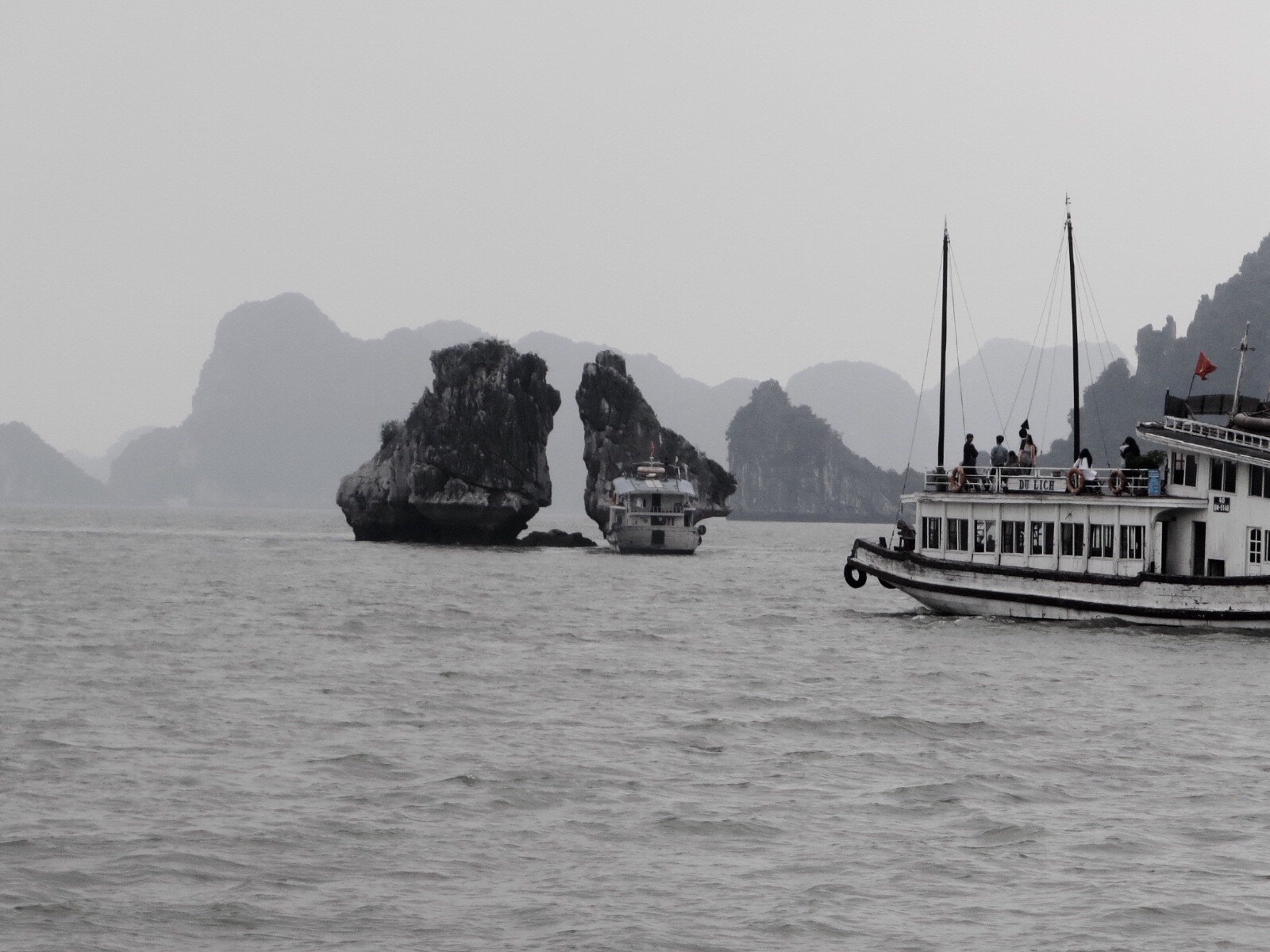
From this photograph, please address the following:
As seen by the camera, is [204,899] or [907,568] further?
[907,568]

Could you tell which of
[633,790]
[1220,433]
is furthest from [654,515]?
[633,790]

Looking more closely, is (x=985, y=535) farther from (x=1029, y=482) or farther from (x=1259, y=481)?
(x=1259, y=481)

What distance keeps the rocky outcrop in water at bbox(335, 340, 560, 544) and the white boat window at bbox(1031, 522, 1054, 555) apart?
7393 centimetres

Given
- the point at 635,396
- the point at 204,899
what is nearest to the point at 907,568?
the point at 204,899

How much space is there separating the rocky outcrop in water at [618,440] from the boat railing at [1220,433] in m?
86.0

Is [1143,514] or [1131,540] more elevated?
[1143,514]

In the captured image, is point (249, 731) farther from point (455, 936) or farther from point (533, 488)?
point (533, 488)

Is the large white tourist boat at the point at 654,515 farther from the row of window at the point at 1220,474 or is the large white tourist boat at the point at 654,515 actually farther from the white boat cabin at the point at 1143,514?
the row of window at the point at 1220,474

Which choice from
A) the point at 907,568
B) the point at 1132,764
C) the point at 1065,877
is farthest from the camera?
the point at 907,568

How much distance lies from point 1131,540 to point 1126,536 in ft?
0.61


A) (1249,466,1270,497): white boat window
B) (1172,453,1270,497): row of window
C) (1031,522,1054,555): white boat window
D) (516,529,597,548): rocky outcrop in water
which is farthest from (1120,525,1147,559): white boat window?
(516,529,597,548): rocky outcrop in water

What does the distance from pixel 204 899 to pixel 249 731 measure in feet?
32.2

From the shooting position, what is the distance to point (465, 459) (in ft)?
375

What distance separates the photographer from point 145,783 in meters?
20.2
